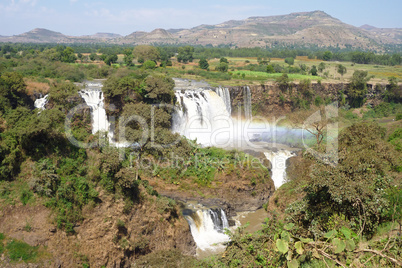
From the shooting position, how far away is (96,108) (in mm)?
26922

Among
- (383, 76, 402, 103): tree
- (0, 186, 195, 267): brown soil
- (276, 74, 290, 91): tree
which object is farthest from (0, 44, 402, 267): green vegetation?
(383, 76, 402, 103): tree

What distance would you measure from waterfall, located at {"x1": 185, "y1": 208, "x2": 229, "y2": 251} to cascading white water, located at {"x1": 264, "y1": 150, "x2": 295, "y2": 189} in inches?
290

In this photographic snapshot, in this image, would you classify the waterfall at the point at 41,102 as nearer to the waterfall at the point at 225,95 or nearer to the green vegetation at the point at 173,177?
the green vegetation at the point at 173,177

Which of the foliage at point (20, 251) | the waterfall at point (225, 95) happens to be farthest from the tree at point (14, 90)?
the waterfall at point (225, 95)

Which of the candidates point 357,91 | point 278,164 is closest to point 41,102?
point 278,164

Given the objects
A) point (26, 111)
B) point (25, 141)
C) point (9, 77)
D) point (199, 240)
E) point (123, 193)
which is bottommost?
point (199, 240)

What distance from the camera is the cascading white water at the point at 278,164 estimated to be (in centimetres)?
2557

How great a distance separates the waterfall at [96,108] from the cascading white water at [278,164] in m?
12.9

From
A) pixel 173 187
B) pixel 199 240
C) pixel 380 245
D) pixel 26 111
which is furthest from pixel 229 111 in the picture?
pixel 380 245

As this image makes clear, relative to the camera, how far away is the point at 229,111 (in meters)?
35.6

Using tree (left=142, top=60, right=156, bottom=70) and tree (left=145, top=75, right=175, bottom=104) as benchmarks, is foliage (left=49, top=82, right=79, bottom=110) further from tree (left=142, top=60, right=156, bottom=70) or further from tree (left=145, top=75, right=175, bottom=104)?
tree (left=142, top=60, right=156, bottom=70)

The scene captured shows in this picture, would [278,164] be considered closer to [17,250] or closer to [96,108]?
[96,108]

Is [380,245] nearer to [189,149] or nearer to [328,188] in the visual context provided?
[328,188]

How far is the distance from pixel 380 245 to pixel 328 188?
9.51ft
